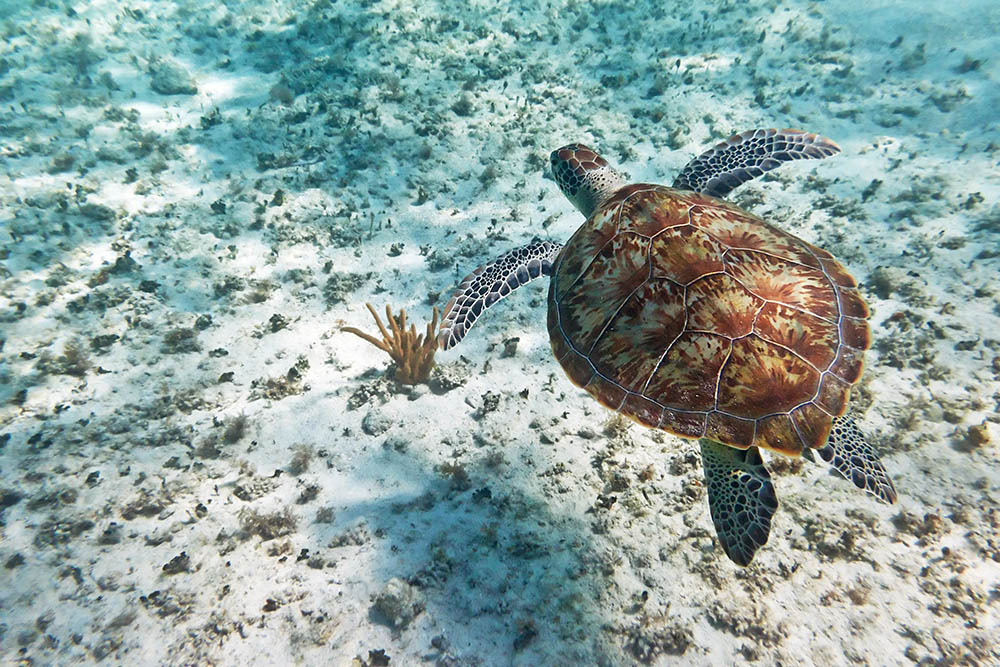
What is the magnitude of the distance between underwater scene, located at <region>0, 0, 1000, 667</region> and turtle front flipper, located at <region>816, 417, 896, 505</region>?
3 centimetres

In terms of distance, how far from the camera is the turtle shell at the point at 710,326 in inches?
91.8

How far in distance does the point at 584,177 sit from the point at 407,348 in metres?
2.19

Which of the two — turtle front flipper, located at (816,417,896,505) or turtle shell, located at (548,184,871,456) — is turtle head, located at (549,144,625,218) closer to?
turtle shell, located at (548,184,871,456)

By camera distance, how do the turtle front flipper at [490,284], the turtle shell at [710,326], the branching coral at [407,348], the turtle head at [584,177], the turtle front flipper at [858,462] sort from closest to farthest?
the turtle shell at [710,326], the turtle front flipper at [858,462], the turtle front flipper at [490,284], the branching coral at [407,348], the turtle head at [584,177]

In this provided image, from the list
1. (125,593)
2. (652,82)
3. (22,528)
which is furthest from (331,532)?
(652,82)

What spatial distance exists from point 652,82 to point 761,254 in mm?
5428

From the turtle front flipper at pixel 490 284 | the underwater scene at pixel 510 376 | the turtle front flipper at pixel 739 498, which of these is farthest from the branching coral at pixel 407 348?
the turtle front flipper at pixel 739 498

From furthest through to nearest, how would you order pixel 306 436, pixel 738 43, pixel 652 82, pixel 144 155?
pixel 738 43 < pixel 652 82 < pixel 144 155 < pixel 306 436

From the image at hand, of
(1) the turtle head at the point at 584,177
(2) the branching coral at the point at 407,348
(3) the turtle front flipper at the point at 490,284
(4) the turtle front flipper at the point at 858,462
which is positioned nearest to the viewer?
(4) the turtle front flipper at the point at 858,462

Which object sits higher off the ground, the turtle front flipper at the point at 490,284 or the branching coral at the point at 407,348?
the turtle front flipper at the point at 490,284

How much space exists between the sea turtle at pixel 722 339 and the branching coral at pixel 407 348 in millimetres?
1170

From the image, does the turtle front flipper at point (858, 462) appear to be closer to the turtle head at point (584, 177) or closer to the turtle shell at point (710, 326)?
the turtle shell at point (710, 326)

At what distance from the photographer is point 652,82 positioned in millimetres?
6926

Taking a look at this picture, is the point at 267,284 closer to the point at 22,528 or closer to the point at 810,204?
the point at 22,528
